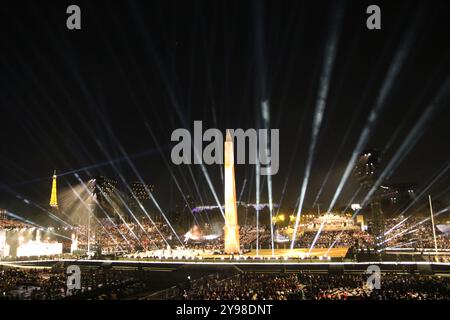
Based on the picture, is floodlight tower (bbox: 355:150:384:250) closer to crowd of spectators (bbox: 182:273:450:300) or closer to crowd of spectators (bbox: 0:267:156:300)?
crowd of spectators (bbox: 182:273:450:300)

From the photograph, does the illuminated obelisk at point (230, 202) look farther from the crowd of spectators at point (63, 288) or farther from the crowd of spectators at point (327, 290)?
the crowd of spectators at point (327, 290)

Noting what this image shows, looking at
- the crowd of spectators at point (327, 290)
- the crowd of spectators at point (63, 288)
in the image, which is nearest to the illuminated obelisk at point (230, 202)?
the crowd of spectators at point (63, 288)

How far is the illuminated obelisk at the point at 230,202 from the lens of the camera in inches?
1672

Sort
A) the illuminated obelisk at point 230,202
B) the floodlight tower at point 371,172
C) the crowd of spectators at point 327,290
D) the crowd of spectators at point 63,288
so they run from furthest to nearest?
the floodlight tower at point 371,172
the illuminated obelisk at point 230,202
the crowd of spectators at point 63,288
the crowd of spectators at point 327,290

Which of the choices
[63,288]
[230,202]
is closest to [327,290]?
[63,288]

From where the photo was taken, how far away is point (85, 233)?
75500 millimetres

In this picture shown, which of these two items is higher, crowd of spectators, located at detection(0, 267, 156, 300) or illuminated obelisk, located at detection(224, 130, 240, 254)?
illuminated obelisk, located at detection(224, 130, 240, 254)

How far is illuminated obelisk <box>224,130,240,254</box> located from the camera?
4247 cm

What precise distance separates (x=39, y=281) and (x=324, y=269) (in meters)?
22.9

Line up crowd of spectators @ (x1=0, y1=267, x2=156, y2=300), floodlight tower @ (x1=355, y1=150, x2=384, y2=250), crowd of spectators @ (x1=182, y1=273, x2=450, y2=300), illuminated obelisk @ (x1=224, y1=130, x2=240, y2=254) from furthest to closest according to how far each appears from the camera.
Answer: floodlight tower @ (x1=355, y1=150, x2=384, y2=250)
illuminated obelisk @ (x1=224, y1=130, x2=240, y2=254)
crowd of spectators @ (x1=0, y1=267, x2=156, y2=300)
crowd of spectators @ (x1=182, y1=273, x2=450, y2=300)

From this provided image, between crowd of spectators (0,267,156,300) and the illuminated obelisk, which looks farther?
the illuminated obelisk

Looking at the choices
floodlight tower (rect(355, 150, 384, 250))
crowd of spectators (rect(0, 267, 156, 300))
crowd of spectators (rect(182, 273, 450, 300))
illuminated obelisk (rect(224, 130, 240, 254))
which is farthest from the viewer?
floodlight tower (rect(355, 150, 384, 250))

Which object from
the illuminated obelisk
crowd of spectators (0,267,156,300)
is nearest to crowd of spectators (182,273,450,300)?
crowd of spectators (0,267,156,300)

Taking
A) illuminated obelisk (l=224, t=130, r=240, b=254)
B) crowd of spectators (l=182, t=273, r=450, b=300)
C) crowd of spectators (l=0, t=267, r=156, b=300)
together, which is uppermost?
illuminated obelisk (l=224, t=130, r=240, b=254)
